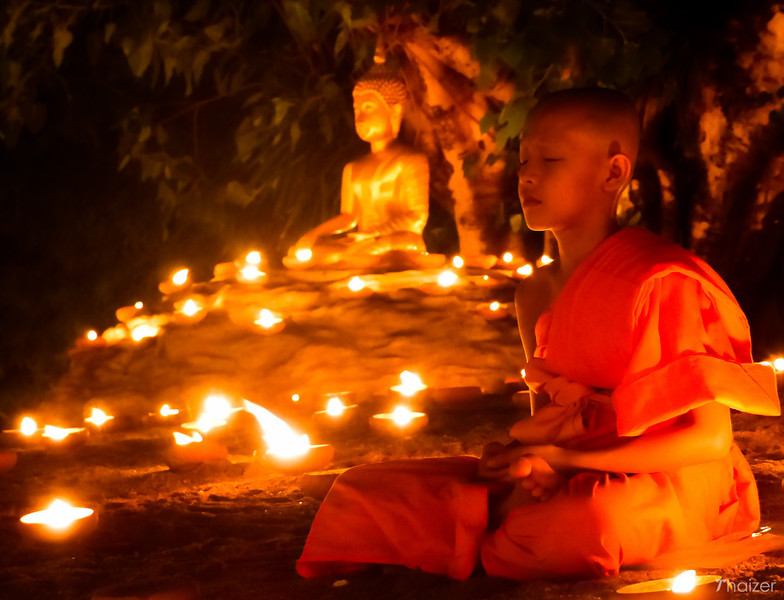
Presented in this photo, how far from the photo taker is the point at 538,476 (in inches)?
80.7

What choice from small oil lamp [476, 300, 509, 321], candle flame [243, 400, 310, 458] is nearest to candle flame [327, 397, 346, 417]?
candle flame [243, 400, 310, 458]

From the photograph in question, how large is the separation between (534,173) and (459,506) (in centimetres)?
80

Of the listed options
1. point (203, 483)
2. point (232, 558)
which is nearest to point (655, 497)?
point (232, 558)

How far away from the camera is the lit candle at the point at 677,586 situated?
6.09ft

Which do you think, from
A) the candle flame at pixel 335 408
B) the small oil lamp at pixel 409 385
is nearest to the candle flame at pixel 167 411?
the candle flame at pixel 335 408

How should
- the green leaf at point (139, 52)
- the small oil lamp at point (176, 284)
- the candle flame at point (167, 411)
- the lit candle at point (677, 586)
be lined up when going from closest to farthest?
the lit candle at point (677, 586), the candle flame at point (167, 411), the green leaf at point (139, 52), the small oil lamp at point (176, 284)

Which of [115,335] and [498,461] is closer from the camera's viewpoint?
[498,461]

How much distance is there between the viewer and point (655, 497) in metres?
2.00

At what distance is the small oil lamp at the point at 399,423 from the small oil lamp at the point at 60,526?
5.31 feet

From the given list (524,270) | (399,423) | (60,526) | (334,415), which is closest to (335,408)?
(334,415)

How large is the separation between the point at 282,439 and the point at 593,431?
184 centimetres

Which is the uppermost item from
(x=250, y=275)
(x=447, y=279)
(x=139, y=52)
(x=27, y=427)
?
(x=139, y=52)

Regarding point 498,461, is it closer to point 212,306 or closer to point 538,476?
point 538,476

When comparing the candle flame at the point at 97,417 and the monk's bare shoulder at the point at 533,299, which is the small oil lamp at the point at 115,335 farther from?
the monk's bare shoulder at the point at 533,299
